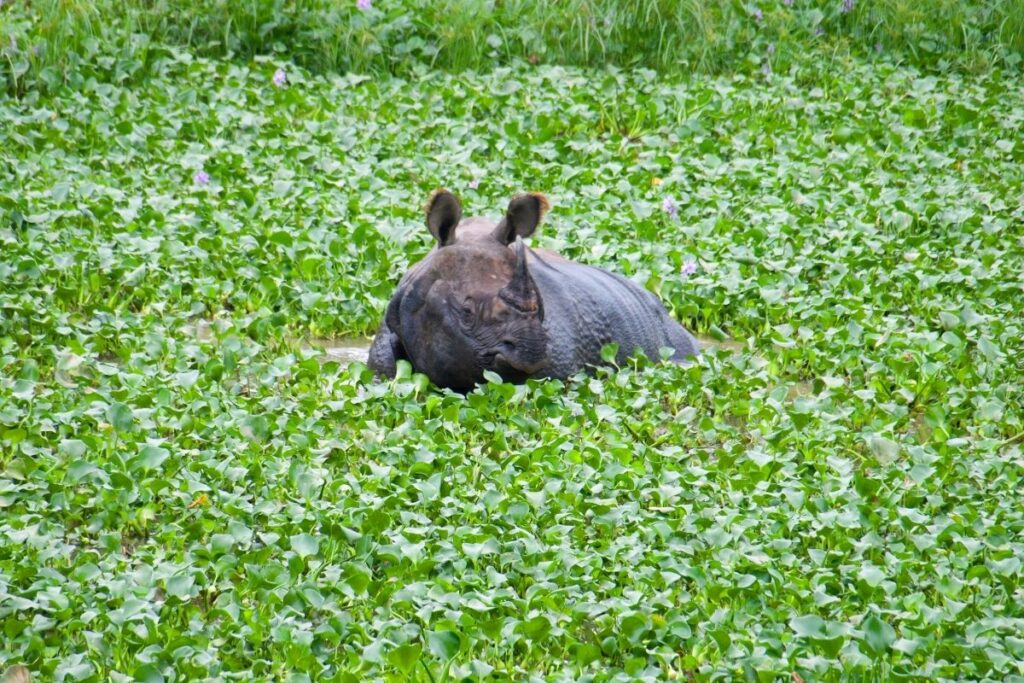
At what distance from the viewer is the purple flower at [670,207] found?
8750 millimetres

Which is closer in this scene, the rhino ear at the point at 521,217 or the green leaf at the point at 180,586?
the green leaf at the point at 180,586

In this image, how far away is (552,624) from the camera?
166 inches

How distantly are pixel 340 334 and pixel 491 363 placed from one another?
140 centimetres

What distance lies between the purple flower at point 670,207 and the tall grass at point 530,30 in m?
2.95

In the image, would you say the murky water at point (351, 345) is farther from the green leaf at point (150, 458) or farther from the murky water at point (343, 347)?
the green leaf at point (150, 458)

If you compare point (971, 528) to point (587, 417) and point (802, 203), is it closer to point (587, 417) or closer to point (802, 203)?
point (587, 417)

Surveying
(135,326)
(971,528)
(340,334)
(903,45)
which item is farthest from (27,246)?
(903,45)

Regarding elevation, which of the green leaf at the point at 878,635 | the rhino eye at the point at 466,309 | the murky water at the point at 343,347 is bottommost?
the murky water at the point at 343,347

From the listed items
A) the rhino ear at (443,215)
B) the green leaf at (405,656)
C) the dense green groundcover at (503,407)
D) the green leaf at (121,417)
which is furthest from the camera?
the rhino ear at (443,215)

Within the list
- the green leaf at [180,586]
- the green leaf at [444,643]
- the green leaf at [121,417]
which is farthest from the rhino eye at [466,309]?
the green leaf at [444,643]

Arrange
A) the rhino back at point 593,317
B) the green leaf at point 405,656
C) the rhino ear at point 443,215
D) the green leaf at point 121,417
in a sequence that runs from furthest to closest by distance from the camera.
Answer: the rhino back at point 593,317
the rhino ear at point 443,215
the green leaf at point 121,417
the green leaf at point 405,656

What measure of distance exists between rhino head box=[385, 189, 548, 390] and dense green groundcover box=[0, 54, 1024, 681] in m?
0.14

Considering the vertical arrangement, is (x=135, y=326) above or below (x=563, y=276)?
below

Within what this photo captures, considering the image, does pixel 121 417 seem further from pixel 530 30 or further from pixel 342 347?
pixel 530 30
